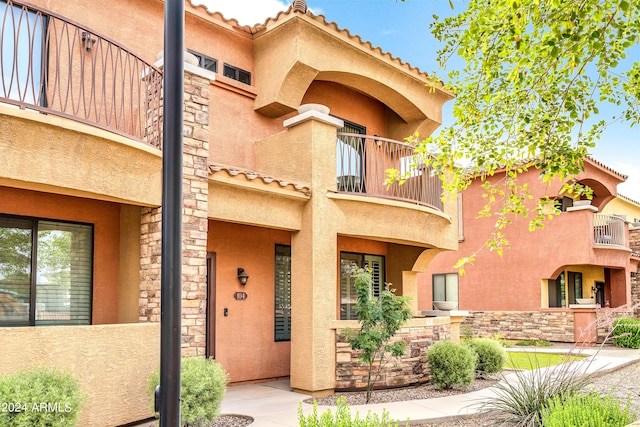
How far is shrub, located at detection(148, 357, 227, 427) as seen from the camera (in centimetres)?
706

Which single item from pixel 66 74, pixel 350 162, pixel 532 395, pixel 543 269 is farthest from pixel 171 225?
pixel 543 269

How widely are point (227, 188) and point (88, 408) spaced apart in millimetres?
4051

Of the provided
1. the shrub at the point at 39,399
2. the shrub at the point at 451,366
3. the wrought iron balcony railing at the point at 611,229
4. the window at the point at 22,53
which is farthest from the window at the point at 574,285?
the shrub at the point at 39,399

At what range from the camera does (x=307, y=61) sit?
39.6ft

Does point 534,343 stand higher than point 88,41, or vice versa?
point 88,41

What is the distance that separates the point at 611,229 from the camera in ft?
79.6

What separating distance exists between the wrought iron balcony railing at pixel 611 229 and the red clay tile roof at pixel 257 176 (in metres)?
17.5

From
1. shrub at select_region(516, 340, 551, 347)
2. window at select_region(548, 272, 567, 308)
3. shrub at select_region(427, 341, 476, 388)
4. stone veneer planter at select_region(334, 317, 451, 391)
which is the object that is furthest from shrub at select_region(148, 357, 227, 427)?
window at select_region(548, 272, 567, 308)

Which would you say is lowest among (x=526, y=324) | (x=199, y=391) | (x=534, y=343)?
(x=534, y=343)

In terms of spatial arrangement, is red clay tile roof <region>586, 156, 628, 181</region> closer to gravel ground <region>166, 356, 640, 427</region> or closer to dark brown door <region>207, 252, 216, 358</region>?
gravel ground <region>166, 356, 640, 427</region>

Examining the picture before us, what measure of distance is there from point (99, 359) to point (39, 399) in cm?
153

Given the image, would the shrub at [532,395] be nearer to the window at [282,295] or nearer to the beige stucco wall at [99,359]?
the beige stucco wall at [99,359]

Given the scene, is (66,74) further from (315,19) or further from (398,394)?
(398,394)

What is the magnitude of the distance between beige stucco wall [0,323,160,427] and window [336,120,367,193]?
541 cm
